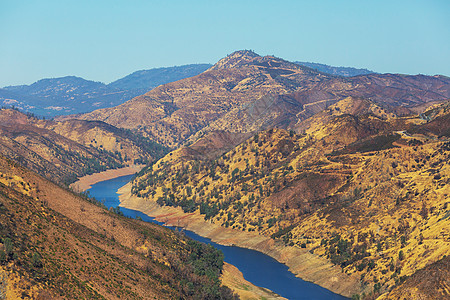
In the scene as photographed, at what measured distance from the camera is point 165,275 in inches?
5551

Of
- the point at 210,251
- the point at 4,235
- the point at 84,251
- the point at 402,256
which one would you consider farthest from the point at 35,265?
the point at 402,256

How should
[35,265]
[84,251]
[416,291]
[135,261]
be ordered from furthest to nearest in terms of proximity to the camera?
[135,261]
[84,251]
[416,291]
[35,265]

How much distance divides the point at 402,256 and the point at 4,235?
98313mm

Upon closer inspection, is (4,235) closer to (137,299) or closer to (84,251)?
(84,251)

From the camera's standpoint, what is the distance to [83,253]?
411ft

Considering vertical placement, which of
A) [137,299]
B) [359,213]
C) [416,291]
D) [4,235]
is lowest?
[137,299]

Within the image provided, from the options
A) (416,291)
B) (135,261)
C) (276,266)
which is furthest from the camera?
(276,266)

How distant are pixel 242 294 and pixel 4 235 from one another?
68.4 metres

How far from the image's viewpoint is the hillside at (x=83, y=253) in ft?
342

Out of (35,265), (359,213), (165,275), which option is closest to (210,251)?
(165,275)

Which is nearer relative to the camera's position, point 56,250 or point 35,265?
point 35,265

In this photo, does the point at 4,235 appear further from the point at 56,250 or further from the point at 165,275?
the point at 165,275

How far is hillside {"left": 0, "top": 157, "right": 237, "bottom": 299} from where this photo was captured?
10431 centimetres

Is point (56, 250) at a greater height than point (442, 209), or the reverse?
point (442, 209)
